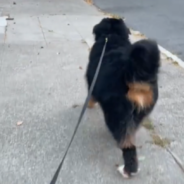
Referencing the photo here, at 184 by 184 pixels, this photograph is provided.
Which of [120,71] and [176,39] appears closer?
[120,71]

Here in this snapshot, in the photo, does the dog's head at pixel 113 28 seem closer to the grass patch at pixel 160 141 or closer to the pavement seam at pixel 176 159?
the grass patch at pixel 160 141

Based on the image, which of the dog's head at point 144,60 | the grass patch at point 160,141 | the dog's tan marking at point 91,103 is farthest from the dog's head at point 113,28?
the grass patch at point 160,141

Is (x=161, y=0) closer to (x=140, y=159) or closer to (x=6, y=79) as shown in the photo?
(x=6, y=79)

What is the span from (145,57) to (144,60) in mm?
25

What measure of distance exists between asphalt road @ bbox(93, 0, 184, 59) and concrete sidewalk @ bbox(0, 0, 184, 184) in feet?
6.79

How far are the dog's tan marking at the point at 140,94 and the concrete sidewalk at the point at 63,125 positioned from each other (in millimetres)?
728

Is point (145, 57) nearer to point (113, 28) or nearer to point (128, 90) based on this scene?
point (128, 90)

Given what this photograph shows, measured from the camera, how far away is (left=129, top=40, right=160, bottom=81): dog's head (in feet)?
11.3

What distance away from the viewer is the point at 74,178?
3.91 meters

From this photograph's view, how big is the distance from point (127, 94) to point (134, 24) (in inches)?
331

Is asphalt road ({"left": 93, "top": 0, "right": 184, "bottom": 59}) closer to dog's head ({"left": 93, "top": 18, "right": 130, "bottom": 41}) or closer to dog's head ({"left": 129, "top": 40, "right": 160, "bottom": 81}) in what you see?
dog's head ({"left": 93, "top": 18, "right": 130, "bottom": 41})

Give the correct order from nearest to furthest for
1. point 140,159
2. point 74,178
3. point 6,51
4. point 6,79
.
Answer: point 74,178
point 140,159
point 6,79
point 6,51

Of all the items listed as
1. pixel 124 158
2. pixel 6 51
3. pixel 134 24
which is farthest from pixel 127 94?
pixel 134 24

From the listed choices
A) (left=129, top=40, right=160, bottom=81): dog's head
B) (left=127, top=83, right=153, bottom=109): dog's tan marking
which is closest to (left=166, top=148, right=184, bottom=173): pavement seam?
(left=127, top=83, right=153, bottom=109): dog's tan marking
